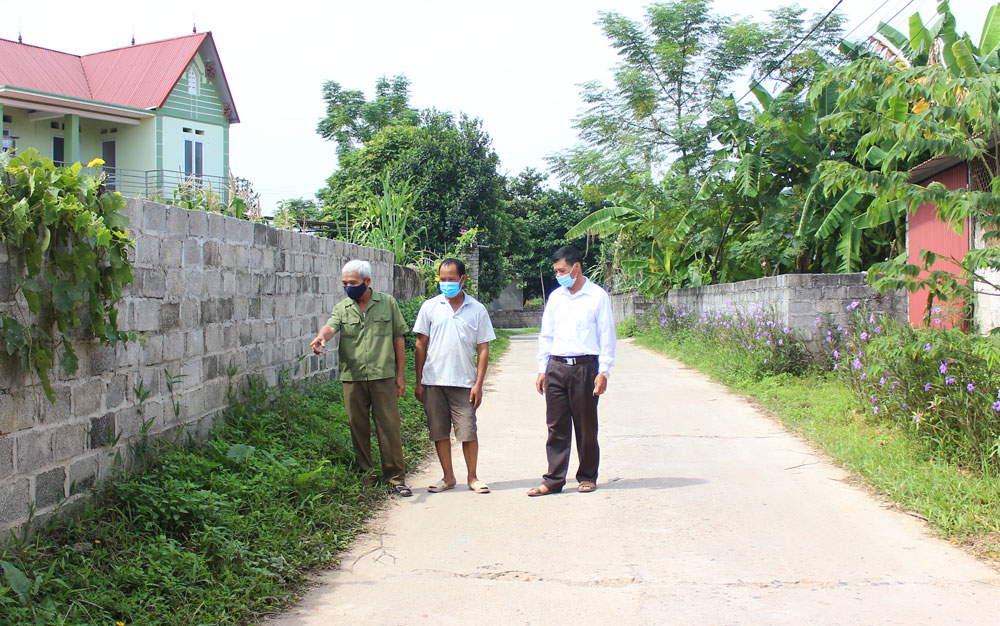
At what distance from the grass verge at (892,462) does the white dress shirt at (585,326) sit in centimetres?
220

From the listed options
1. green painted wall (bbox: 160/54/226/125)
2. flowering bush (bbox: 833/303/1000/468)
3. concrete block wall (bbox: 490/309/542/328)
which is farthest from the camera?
concrete block wall (bbox: 490/309/542/328)

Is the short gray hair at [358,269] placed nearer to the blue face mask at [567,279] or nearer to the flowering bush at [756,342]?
the blue face mask at [567,279]

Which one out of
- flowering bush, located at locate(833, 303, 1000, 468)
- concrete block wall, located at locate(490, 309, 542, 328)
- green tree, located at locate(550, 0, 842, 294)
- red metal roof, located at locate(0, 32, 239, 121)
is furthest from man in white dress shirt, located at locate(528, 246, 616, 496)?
concrete block wall, located at locate(490, 309, 542, 328)

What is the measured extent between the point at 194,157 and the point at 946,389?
70.2ft

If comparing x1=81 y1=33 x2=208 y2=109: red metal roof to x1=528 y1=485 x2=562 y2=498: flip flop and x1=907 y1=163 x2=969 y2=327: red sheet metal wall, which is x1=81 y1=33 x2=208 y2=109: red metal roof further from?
x1=528 y1=485 x2=562 y2=498: flip flop

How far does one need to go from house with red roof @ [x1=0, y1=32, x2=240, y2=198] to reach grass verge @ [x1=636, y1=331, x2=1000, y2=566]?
14472 millimetres

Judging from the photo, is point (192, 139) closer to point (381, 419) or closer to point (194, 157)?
point (194, 157)

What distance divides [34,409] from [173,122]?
20218mm

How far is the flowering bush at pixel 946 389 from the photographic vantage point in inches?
229

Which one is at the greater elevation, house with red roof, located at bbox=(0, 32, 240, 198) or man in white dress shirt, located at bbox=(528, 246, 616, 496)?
house with red roof, located at bbox=(0, 32, 240, 198)

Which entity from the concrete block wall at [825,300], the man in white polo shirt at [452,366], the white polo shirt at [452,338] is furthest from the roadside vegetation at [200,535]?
the concrete block wall at [825,300]

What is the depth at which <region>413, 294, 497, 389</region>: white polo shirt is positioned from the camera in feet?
20.0

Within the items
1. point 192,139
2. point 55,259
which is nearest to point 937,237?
point 55,259

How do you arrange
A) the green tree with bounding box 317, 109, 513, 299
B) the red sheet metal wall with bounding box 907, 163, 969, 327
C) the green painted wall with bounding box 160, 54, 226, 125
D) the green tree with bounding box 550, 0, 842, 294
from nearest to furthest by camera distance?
the red sheet metal wall with bounding box 907, 163, 969, 327, the green tree with bounding box 550, 0, 842, 294, the green painted wall with bounding box 160, 54, 226, 125, the green tree with bounding box 317, 109, 513, 299
